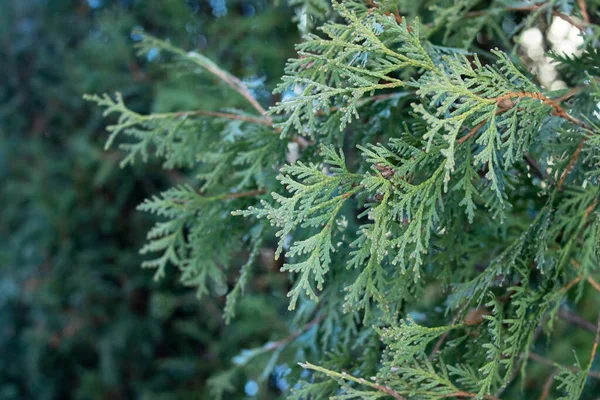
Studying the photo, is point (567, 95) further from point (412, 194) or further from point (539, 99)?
point (412, 194)

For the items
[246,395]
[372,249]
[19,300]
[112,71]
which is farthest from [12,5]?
[372,249]

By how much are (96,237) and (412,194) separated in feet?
7.55

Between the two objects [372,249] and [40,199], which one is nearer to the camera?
[372,249]

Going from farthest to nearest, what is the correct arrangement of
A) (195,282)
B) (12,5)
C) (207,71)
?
(12,5) → (207,71) → (195,282)

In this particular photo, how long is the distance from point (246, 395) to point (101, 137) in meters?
1.34

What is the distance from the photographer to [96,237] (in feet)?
9.61

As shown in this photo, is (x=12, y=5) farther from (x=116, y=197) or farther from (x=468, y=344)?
(x=468, y=344)

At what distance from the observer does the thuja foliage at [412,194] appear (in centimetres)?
93

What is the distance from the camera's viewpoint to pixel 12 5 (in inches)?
126

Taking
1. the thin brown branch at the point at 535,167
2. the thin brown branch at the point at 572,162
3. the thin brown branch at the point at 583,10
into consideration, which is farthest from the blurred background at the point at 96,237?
the thin brown branch at the point at 572,162

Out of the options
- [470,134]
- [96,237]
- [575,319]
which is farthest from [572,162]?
[96,237]

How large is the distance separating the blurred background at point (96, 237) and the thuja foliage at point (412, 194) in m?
1.12

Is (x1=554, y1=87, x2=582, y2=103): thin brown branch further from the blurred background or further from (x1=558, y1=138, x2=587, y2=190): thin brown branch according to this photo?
the blurred background

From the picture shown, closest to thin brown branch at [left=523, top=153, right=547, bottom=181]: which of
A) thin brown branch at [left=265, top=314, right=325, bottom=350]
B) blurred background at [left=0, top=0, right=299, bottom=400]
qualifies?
thin brown branch at [left=265, top=314, right=325, bottom=350]
